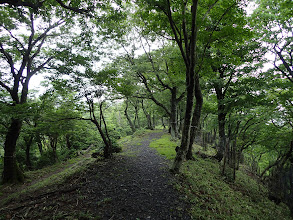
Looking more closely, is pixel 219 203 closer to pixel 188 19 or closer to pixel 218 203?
pixel 218 203

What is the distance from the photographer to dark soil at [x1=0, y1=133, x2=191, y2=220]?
355cm

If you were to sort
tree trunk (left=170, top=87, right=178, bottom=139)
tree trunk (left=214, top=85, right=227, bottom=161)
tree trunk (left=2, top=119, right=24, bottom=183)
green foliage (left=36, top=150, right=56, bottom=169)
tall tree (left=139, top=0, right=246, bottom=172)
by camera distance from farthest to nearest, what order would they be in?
tree trunk (left=170, top=87, right=178, bottom=139) < green foliage (left=36, top=150, right=56, bottom=169) < tree trunk (left=214, top=85, right=227, bottom=161) < tree trunk (left=2, top=119, right=24, bottom=183) < tall tree (left=139, top=0, right=246, bottom=172)

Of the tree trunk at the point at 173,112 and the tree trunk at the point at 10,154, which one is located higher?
the tree trunk at the point at 173,112

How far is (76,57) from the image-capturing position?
7.14m

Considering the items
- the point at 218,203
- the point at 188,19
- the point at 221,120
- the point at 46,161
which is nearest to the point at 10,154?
the point at 46,161

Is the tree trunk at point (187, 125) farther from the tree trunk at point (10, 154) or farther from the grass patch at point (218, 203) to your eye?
the tree trunk at point (10, 154)

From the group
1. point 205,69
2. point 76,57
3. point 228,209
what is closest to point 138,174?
point 228,209

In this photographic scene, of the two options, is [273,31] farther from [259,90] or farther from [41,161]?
[41,161]

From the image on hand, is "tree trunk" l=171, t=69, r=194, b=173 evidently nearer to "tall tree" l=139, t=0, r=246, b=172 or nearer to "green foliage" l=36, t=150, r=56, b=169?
"tall tree" l=139, t=0, r=246, b=172

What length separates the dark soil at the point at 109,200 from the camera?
3.55 metres

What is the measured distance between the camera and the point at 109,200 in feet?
13.3

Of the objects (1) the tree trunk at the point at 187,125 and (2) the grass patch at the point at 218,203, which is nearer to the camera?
(2) the grass patch at the point at 218,203

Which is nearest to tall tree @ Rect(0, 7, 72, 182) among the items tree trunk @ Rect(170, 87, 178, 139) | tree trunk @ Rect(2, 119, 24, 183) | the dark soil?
tree trunk @ Rect(2, 119, 24, 183)

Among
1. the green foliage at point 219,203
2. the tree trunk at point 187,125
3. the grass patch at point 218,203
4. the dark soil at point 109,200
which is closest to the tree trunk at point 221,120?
the grass patch at point 218,203
